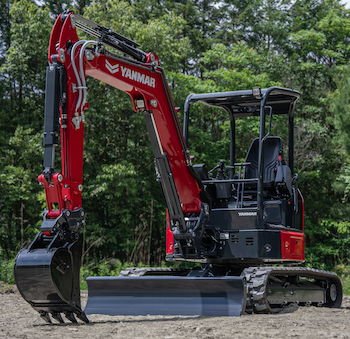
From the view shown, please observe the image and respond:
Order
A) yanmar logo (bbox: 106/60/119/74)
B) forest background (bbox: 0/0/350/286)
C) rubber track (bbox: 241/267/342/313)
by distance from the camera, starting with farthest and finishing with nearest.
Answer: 1. forest background (bbox: 0/0/350/286)
2. rubber track (bbox: 241/267/342/313)
3. yanmar logo (bbox: 106/60/119/74)

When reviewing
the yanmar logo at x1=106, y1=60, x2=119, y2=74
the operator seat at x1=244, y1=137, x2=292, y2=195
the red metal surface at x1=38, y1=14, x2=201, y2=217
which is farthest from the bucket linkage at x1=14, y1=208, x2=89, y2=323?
the operator seat at x1=244, y1=137, x2=292, y2=195

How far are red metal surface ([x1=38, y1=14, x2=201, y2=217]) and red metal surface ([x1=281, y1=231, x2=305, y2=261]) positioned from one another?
4.16 feet

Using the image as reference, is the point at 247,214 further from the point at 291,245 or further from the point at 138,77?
the point at 138,77

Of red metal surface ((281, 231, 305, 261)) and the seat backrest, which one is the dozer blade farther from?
the seat backrest

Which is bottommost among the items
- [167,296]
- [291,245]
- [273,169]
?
[167,296]

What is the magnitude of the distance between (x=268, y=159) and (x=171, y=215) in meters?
1.93

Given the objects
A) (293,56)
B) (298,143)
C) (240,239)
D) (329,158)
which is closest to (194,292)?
(240,239)

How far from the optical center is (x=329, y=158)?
19.4m

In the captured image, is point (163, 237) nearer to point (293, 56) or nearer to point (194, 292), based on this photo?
point (293, 56)

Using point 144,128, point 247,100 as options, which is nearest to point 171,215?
point 247,100

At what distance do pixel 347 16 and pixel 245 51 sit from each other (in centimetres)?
567

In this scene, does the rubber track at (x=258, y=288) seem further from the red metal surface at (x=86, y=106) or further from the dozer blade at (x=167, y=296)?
the red metal surface at (x=86, y=106)

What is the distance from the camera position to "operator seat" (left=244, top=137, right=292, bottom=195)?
23.7 feet

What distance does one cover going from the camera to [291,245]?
7066 mm
